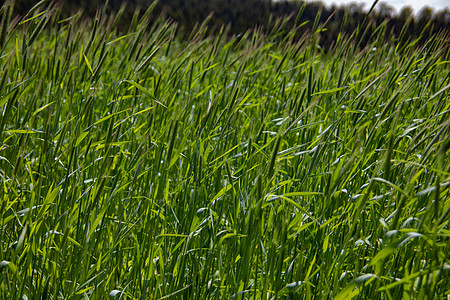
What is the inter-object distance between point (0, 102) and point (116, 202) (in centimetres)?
55

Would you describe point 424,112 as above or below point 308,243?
above

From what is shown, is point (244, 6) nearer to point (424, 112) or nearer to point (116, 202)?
point (424, 112)

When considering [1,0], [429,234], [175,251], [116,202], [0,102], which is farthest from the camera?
[1,0]

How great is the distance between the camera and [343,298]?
953mm

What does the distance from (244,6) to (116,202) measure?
815 centimetres

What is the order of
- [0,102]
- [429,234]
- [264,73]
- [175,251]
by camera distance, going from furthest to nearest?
1. [264,73]
2. [0,102]
3. [175,251]
4. [429,234]

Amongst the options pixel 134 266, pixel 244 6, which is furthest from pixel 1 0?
pixel 134 266

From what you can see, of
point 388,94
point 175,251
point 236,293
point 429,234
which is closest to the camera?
point 429,234

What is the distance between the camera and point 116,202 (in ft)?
5.29

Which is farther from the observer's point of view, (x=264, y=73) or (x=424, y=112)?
(x=264, y=73)

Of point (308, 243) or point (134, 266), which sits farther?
point (308, 243)

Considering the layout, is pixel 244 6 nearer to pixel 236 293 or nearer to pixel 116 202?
pixel 116 202

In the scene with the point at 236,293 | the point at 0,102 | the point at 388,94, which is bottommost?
the point at 236,293

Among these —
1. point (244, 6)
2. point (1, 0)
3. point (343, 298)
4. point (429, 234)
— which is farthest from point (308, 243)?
point (244, 6)
